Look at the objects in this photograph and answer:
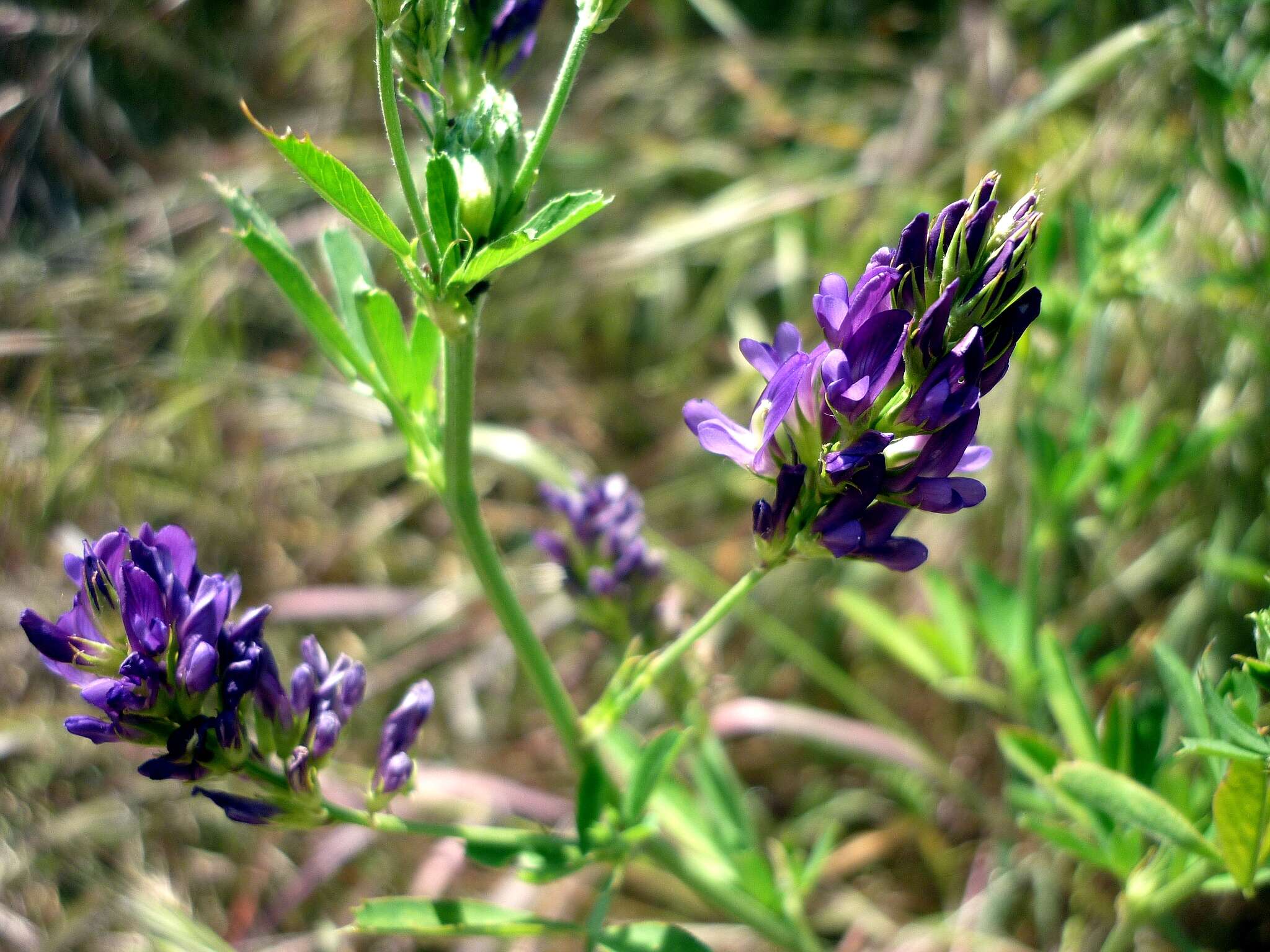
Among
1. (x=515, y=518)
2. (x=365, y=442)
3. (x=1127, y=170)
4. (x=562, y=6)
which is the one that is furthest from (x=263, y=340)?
(x=1127, y=170)

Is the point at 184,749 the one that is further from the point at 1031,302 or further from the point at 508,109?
the point at 1031,302

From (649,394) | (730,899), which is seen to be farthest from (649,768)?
(649,394)

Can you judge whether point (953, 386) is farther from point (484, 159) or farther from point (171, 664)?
point (171, 664)

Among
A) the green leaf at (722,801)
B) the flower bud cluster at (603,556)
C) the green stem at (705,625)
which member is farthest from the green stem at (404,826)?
the green leaf at (722,801)

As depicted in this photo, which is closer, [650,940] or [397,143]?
[397,143]

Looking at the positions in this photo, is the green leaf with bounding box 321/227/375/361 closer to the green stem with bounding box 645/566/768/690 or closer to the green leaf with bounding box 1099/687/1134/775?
the green stem with bounding box 645/566/768/690

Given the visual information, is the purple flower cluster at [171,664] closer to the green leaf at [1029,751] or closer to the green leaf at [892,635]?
the green leaf at [1029,751]

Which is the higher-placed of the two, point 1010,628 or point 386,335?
point 386,335
